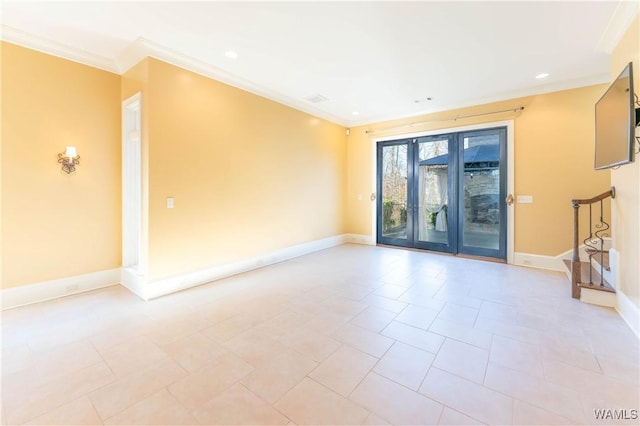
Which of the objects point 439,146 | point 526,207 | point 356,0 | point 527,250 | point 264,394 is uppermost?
point 356,0

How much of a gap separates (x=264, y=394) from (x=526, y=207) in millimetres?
5283

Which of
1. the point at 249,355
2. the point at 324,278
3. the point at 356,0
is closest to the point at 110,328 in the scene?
the point at 249,355

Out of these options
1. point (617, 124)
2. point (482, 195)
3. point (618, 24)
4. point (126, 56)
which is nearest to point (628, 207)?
point (617, 124)

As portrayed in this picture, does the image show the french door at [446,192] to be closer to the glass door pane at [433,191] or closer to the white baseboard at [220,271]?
the glass door pane at [433,191]

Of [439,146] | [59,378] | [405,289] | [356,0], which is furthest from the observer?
[439,146]

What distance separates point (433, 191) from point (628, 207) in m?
3.21

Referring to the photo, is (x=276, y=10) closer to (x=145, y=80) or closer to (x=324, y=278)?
(x=145, y=80)

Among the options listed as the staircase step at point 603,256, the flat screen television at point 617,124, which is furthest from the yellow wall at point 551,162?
the flat screen television at point 617,124

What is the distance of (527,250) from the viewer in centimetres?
486

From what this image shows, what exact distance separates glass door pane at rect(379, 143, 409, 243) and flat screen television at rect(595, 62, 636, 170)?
336 cm

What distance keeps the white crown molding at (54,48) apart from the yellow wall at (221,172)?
909 millimetres

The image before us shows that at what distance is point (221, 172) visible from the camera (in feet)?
13.8

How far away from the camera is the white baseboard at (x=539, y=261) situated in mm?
4594

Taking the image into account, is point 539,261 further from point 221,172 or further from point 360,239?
point 221,172
